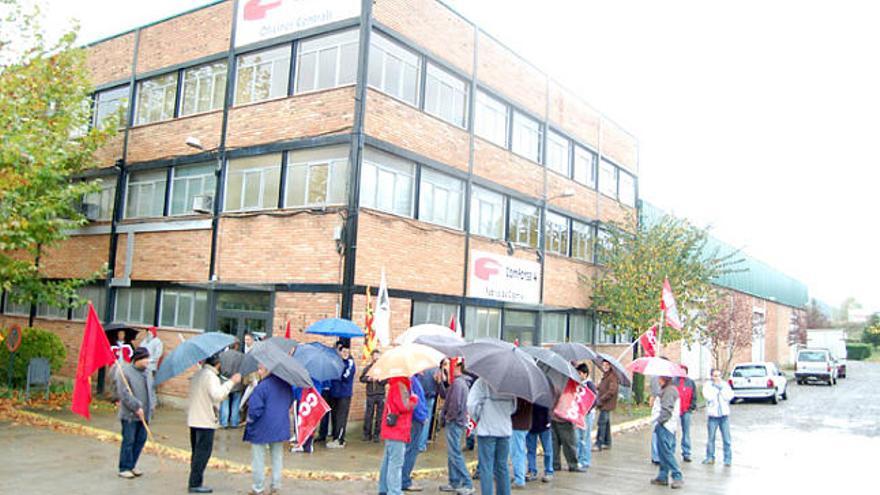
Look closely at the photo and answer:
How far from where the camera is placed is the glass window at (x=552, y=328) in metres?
23.0

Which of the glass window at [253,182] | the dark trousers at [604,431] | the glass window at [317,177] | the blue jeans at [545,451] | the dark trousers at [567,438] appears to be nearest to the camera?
the blue jeans at [545,451]

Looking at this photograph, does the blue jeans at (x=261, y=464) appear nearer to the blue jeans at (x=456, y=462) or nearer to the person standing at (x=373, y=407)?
the blue jeans at (x=456, y=462)

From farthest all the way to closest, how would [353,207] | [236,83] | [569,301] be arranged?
[569,301] < [236,83] < [353,207]

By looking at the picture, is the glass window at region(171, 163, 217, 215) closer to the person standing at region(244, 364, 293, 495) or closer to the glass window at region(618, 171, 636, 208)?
the person standing at region(244, 364, 293, 495)

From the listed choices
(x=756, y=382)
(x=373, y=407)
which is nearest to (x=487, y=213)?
(x=373, y=407)

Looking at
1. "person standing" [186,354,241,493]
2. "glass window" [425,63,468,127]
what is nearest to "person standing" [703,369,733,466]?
→ "person standing" [186,354,241,493]

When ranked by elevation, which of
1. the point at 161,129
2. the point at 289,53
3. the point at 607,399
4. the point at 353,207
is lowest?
the point at 607,399

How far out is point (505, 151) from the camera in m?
20.7

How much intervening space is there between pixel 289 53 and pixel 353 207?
483cm

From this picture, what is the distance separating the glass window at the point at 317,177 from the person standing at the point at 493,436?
764 cm

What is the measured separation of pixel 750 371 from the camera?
26.2 meters

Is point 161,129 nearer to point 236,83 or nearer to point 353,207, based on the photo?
point 236,83

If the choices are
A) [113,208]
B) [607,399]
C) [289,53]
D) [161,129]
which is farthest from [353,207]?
[113,208]

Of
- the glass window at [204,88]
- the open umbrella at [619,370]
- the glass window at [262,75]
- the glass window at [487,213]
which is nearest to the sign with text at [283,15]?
the glass window at [262,75]
